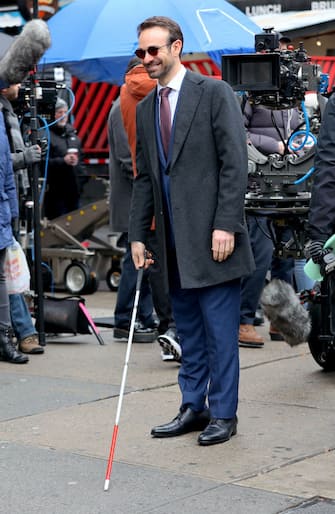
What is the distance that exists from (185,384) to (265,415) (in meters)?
0.64

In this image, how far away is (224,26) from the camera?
12000mm

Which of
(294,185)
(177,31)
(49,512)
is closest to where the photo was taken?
(49,512)

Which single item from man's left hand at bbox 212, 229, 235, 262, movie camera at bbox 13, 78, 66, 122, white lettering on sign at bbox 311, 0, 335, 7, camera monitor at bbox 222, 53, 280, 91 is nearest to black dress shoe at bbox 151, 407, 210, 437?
man's left hand at bbox 212, 229, 235, 262

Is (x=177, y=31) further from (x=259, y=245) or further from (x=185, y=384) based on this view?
(x=259, y=245)

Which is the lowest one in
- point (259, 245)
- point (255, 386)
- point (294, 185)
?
point (255, 386)

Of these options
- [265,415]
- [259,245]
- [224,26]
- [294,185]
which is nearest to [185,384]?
[265,415]

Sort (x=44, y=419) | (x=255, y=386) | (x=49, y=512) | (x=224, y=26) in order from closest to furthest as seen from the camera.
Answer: (x=49, y=512) < (x=44, y=419) < (x=255, y=386) < (x=224, y=26)

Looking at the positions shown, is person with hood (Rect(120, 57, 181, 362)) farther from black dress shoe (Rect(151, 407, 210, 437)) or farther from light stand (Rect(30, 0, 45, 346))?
black dress shoe (Rect(151, 407, 210, 437))

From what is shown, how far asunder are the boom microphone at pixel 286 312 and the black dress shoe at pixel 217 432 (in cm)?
139

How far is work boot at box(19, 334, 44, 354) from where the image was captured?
8422 millimetres

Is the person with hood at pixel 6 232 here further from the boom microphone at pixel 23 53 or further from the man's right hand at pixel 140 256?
the man's right hand at pixel 140 256

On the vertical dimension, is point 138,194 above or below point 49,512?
above

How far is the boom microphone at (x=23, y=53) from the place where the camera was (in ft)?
27.1

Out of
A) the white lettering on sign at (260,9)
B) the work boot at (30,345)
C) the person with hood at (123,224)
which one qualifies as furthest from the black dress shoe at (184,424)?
the white lettering on sign at (260,9)
